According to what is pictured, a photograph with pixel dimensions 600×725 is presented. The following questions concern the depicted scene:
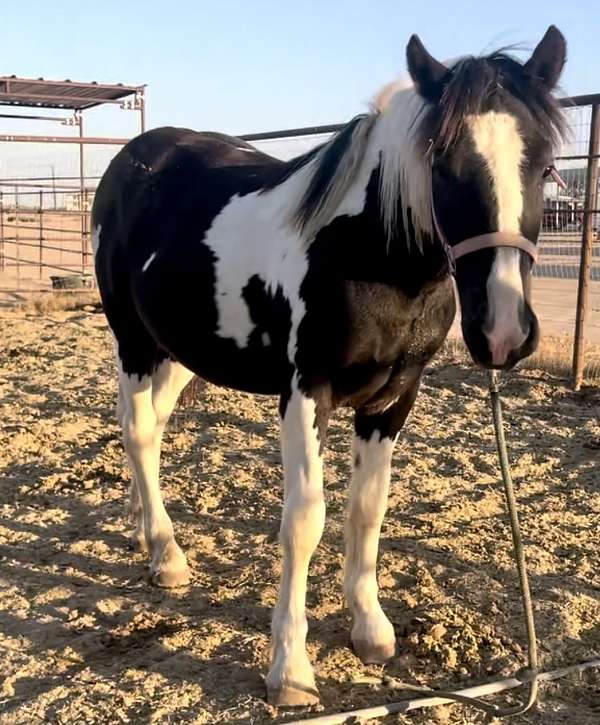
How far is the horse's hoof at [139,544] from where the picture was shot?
322 centimetres

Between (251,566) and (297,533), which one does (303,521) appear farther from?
(251,566)

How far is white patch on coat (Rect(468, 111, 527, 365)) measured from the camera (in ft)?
5.66

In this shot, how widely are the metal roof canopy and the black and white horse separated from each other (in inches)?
312

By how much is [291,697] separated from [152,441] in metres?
1.43

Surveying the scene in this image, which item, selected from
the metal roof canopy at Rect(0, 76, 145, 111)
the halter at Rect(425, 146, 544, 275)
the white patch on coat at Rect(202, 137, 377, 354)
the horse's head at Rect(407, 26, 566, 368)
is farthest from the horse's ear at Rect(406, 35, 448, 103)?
the metal roof canopy at Rect(0, 76, 145, 111)

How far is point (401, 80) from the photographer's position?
227 cm

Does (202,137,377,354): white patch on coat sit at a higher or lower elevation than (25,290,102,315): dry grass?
higher

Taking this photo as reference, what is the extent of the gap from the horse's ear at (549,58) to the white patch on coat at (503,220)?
251 millimetres

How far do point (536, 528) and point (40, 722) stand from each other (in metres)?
2.26

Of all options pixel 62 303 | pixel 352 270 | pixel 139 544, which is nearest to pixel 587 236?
pixel 352 270

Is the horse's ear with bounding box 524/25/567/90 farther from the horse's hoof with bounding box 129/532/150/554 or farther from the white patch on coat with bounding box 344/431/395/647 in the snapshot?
the horse's hoof with bounding box 129/532/150/554

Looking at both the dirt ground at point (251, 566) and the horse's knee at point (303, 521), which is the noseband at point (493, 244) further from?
the dirt ground at point (251, 566)

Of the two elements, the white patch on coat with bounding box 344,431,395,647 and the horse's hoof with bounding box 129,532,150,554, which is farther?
the horse's hoof with bounding box 129,532,150,554

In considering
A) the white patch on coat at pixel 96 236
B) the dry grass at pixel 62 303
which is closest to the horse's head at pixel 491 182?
the white patch on coat at pixel 96 236
